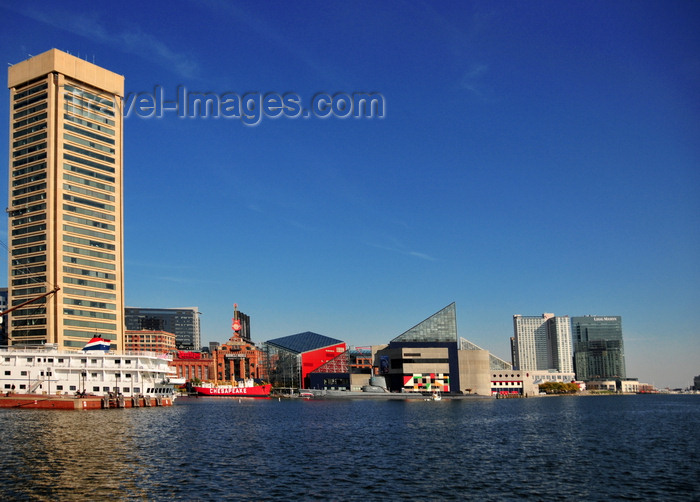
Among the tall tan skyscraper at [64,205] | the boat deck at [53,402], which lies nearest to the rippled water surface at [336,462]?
the boat deck at [53,402]

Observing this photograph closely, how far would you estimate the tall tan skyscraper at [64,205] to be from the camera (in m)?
172

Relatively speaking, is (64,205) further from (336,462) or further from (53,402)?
(336,462)

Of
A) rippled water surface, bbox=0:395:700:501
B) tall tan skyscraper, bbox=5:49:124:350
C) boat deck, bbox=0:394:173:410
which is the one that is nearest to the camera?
rippled water surface, bbox=0:395:700:501

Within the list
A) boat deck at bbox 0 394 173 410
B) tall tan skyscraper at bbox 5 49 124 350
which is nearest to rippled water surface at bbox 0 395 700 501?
boat deck at bbox 0 394 173 410

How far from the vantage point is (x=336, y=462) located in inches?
2217

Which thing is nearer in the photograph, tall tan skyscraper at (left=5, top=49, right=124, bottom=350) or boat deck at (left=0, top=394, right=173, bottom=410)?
boat deck at (left=0, top=394, right=173, bottom=410)

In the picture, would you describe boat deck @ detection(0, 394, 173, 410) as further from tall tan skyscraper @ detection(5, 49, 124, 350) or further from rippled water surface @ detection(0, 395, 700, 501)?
tall tan skyscraper @ detection(5, 49, 124, 350)

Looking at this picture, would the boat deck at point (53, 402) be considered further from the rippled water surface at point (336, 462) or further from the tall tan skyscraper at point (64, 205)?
the tall tan skyscraper at point (64, 205)

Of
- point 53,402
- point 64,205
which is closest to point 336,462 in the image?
point 53,402

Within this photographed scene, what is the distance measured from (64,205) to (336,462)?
144029 millimetres

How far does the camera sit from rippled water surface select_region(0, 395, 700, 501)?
43.0 m

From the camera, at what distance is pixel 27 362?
12794 cm

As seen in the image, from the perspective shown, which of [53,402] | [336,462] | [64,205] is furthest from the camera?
[64,205]

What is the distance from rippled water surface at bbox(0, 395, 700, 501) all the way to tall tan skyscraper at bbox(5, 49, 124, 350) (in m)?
86.9
